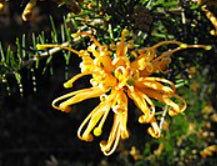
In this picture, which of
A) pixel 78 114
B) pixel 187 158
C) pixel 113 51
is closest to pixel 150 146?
pixel 187 158

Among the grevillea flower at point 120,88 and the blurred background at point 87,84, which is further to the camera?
the blurred background at point 87,84

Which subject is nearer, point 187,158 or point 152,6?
point 152,6

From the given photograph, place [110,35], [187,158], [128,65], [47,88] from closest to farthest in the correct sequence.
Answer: [128,65]
[110,35]
[187,158]
[47,88]

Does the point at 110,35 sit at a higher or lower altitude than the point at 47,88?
higher

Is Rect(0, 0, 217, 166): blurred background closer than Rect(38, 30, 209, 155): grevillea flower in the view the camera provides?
No

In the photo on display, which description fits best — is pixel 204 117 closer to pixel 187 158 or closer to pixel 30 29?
pixel 187 158

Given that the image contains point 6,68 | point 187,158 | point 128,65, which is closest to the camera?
point 128,65

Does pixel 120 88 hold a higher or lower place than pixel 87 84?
higher

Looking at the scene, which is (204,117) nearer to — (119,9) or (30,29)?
(119,9)

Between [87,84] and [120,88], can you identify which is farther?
[87,84]

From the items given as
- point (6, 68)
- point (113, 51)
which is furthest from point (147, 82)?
point (6, 68)

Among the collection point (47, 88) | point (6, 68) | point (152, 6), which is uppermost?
point (152, 6)
